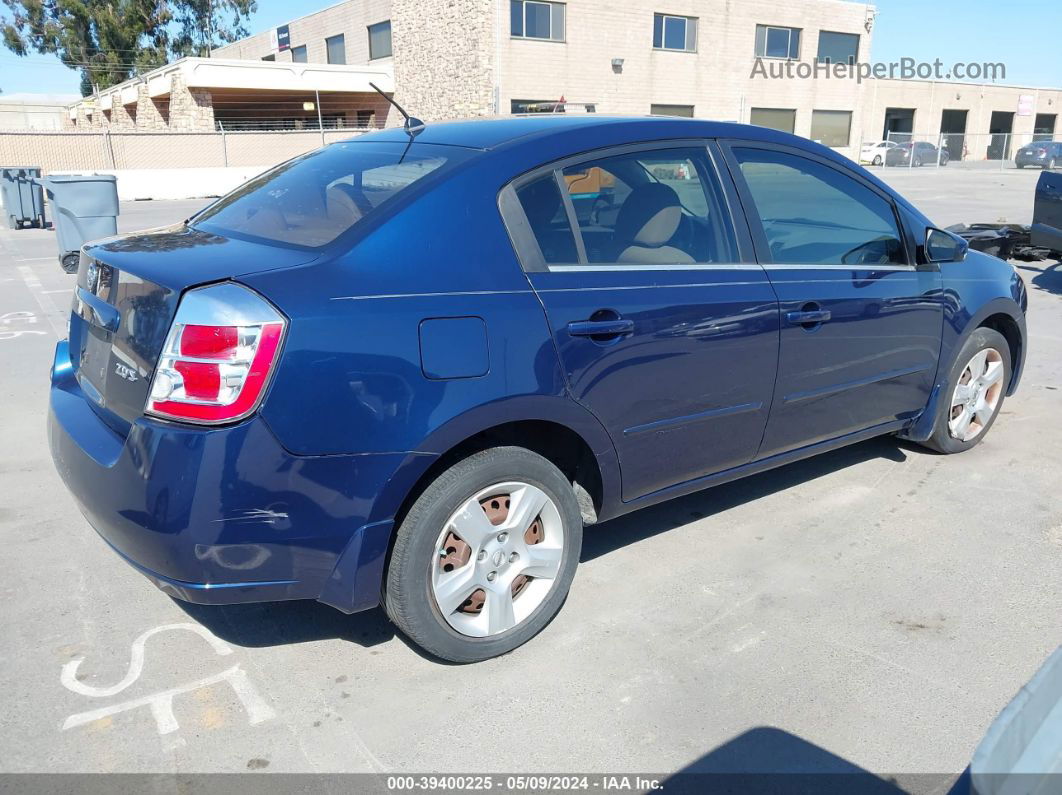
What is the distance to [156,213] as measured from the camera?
21.1 m

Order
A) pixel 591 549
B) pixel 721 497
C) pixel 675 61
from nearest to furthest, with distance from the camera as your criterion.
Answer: pixel 591 549
pixel 721 497
pixel 675 61

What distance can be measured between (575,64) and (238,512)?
3524 cm

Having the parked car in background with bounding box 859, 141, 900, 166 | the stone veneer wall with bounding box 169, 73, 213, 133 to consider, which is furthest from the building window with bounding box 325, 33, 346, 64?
the parked car in background with bounding box 859, 141, 900, 166

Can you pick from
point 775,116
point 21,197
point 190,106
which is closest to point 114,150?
point 190,106

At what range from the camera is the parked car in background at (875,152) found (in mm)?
42000

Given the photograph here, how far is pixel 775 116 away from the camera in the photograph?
41.8m

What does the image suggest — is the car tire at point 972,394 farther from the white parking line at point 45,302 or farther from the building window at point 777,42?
the building window at point 777,42

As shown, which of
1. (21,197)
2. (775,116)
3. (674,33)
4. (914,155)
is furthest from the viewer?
(775,116)

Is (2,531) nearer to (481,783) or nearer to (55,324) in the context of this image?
(481,783)

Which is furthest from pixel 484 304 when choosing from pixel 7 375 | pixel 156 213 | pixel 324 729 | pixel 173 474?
pixel 156 213

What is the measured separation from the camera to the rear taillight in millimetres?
2441

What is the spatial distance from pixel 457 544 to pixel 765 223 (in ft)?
6.30

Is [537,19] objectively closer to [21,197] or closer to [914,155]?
[914,155]

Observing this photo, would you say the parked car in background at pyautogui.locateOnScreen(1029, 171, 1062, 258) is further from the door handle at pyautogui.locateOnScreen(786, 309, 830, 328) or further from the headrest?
the headrest
